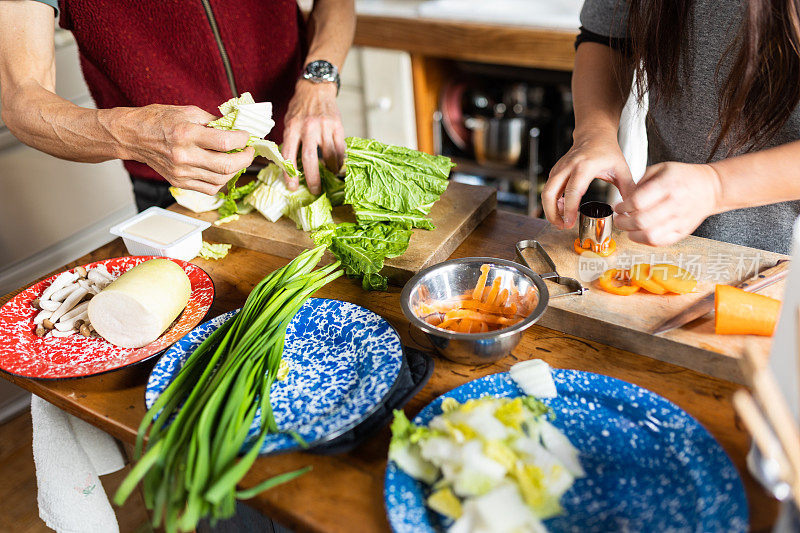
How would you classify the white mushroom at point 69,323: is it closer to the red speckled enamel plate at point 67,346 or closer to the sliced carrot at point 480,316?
the red speckled enamel plate at point 67,346

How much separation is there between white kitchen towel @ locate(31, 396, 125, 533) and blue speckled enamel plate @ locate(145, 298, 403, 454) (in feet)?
1.26

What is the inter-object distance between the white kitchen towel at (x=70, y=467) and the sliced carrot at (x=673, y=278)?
1.25 meters

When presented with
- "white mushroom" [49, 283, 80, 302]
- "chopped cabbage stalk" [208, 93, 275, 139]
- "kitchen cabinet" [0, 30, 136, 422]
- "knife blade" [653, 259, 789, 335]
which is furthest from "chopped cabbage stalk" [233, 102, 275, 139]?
"kitchen cabinet" [0, 30, 136, 422]

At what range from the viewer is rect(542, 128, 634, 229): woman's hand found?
1.29 m

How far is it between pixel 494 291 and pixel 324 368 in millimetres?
375

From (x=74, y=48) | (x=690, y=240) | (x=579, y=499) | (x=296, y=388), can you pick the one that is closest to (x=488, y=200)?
(x=690, y=240)

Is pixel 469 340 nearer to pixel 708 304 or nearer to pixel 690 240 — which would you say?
pixel 708 304

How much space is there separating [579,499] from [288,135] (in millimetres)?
1175

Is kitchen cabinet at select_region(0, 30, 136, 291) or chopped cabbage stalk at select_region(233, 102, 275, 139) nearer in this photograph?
chopped cabbage stalk at select_region(233, 102, 275, 139)

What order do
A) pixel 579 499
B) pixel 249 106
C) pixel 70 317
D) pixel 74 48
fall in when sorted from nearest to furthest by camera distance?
pixel 579 499
pixel 70 317
pixel 249 106
pixel 74 48

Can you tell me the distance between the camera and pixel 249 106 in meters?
1.44

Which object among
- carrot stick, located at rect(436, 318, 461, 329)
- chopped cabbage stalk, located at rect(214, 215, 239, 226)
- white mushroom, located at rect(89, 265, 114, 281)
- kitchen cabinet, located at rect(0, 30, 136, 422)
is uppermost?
chopped cabbage stalk, located at rect(214, 215, 239, 226)

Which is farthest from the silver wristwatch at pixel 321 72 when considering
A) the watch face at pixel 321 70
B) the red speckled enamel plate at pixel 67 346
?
the red speckled enamel plate at pixel 67 346

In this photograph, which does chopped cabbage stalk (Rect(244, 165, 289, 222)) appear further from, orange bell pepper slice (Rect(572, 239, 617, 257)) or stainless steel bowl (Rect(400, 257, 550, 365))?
orange bell pepper slice (Rect(572, 239, 617, 257))
